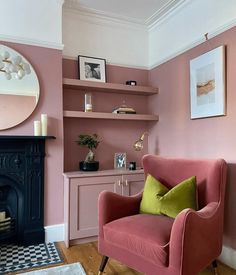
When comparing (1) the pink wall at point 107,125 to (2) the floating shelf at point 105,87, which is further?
(1) the pink wall at point 107,125

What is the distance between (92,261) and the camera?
220 cm

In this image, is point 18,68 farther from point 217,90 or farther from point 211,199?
point 211,199

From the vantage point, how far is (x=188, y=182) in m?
1.93

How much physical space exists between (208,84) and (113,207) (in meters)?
1.47

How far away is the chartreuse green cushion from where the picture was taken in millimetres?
1858

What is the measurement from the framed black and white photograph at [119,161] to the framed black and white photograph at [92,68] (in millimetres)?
975

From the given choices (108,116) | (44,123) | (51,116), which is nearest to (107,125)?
(108,116)

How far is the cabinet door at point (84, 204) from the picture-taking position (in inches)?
98.2

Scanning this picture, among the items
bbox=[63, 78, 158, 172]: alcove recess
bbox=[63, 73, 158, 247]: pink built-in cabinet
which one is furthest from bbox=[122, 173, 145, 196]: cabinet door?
bbox=[63, 78, 158, 172]: alcove recess

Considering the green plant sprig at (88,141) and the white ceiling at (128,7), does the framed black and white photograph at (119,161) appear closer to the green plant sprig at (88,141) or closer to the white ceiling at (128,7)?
the green plant sprig at (88,141)

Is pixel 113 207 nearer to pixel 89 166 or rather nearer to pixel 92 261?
pixel 92 261

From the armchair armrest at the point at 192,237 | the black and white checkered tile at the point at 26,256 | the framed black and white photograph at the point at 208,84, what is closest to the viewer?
the armchair armrest at the point at 192,237

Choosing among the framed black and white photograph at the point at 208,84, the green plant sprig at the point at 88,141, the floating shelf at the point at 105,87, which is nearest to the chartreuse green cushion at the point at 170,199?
the framed black and white photograph at the point at 208,84

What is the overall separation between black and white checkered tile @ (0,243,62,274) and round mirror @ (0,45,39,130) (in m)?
1.21
